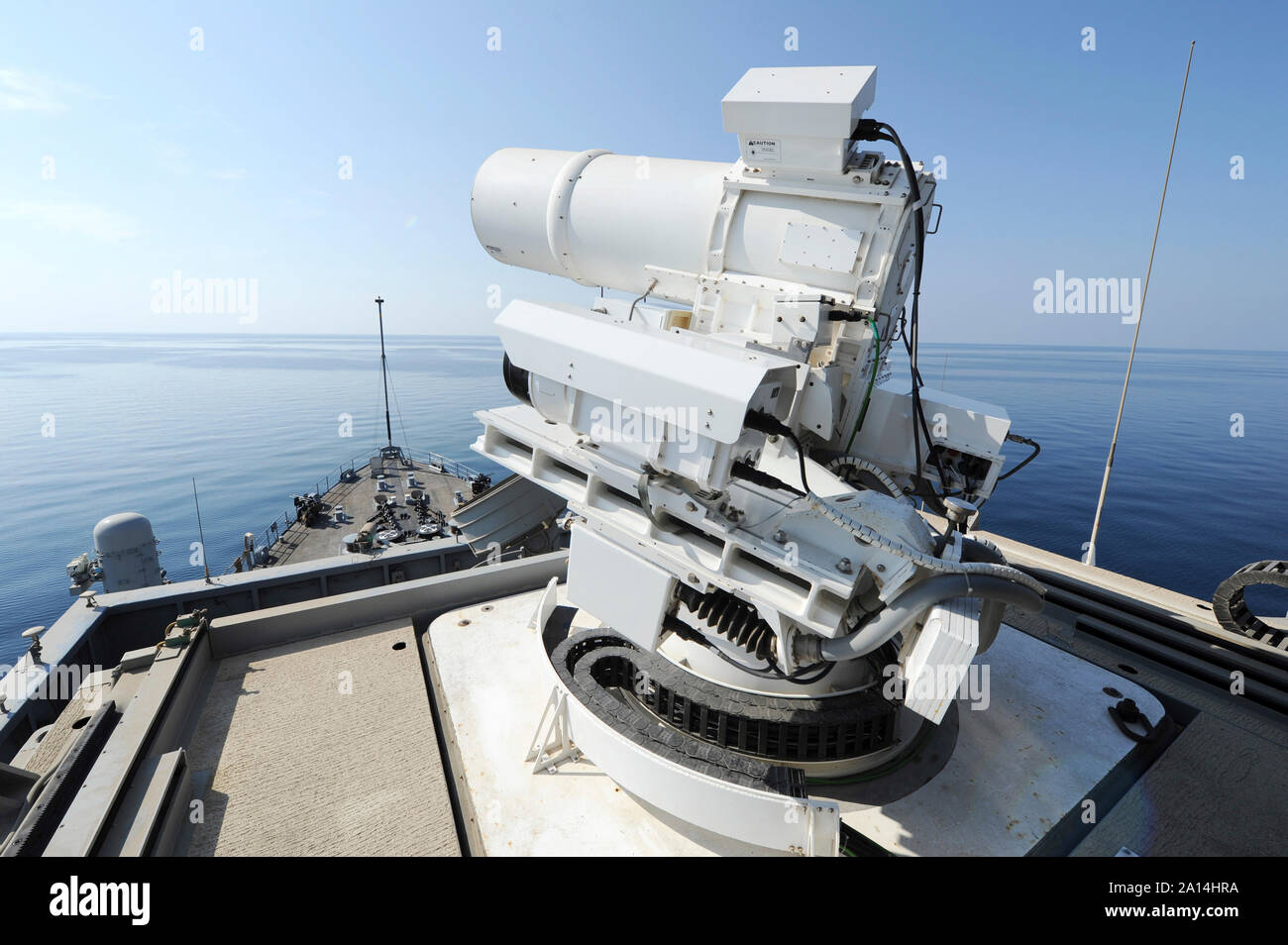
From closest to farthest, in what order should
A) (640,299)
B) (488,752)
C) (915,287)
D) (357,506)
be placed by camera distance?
(915,287) → (640,299) → (488,752) → (357,506)

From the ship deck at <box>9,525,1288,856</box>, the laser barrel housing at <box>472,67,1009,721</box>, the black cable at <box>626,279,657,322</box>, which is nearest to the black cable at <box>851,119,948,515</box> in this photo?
the laser barrel housing at <box>472,67,1009,721</box>

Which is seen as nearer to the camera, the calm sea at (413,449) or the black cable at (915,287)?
the black cable at (915,287)

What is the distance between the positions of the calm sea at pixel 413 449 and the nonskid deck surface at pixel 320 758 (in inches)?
608

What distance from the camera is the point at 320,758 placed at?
5406 millimetres

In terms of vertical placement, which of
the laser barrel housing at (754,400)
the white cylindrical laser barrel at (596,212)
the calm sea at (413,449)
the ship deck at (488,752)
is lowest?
the calm sea at (413,449)

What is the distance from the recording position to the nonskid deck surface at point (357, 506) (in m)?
18.9

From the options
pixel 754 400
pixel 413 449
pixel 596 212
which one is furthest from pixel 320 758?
pixel 413 449

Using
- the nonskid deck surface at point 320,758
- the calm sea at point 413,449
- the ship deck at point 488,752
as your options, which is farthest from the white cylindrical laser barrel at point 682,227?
the calm sea at point 413,449

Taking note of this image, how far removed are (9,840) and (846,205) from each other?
7331 millimetres

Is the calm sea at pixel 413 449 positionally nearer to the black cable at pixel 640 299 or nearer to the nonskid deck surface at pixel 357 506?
the nonskid deck surface at pixel 357 506

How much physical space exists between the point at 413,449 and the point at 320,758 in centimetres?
5528

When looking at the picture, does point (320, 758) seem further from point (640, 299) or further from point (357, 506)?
point (357, 506)
